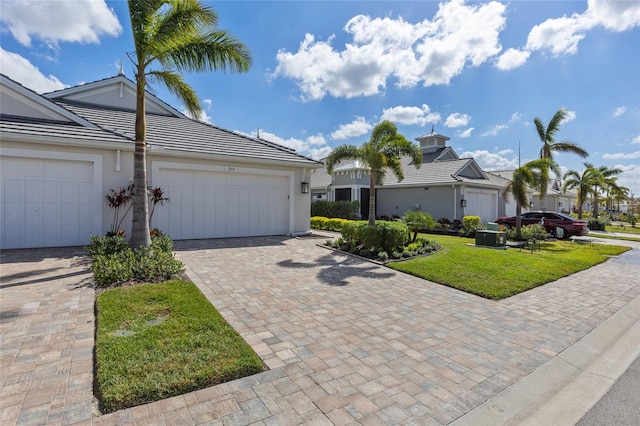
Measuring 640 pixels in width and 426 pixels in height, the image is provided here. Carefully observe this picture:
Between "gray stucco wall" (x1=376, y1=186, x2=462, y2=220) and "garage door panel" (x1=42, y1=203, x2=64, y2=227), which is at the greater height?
"gray stucco wall" (x1=376, y1=186, x2=462, y2=220)

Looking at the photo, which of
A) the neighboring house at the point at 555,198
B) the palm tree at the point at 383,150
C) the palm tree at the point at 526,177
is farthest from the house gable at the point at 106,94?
the neighboring house at the point at 555,198

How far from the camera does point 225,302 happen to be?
515cm

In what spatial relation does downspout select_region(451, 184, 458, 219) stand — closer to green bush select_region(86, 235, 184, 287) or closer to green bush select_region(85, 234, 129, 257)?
green bush select_region(86, 235, 184, 287)

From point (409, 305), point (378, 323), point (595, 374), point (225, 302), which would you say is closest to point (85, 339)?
point (225, 302)

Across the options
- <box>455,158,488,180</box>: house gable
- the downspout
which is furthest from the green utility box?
<box>455,158,488,180</box>: house gable

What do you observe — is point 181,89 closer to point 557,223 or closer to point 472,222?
point 472,222

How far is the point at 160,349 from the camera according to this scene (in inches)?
133

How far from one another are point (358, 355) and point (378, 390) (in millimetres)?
650

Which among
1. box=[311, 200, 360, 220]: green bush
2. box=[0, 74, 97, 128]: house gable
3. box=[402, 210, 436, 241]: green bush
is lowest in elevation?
box=[402, 210, 436, 241]: green bush

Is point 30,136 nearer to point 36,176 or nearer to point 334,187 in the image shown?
point 36,176

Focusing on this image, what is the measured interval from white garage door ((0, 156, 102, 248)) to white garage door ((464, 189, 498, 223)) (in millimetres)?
18535

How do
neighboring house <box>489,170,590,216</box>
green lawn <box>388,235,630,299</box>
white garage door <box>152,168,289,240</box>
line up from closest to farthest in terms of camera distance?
green lawn <box>388,235,630,299</box> < white garage door <box>152,168,289,240</box> < neighboring house <box>489,170,590,216</box>

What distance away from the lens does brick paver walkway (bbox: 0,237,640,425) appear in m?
2.62

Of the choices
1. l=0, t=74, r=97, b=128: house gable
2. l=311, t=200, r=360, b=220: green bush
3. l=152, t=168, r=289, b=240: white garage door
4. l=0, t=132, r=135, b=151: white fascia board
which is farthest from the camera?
l=311, t=200, r=360, b=220: green bush
